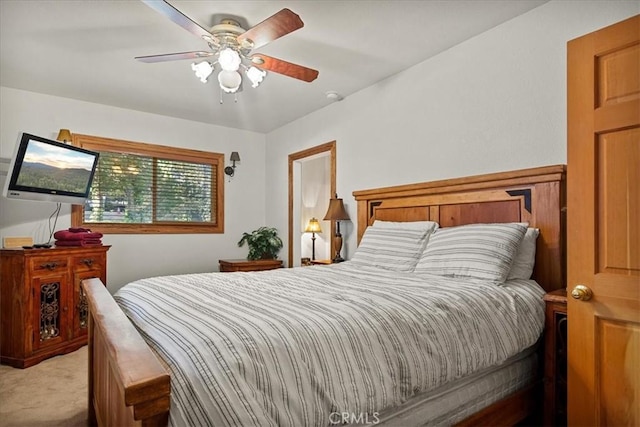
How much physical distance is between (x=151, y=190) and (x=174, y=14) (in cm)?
300

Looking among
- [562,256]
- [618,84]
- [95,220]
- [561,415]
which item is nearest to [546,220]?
Result: [562,256]

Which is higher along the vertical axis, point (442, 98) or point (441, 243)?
point (442, 98)

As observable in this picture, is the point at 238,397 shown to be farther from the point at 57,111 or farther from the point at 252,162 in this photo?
the point at 252,162

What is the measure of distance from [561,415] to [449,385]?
765 mm

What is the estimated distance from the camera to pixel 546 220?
7.20 ft

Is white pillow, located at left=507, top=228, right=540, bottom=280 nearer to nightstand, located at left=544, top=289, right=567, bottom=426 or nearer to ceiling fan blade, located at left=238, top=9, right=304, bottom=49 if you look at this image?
nightstand, located at left=544, top=289, right=567, bottom=426

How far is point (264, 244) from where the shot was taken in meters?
4.88

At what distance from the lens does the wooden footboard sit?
792mm

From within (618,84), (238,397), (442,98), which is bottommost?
(238,397)

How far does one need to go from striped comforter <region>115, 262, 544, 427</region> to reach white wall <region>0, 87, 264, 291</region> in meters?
2.49

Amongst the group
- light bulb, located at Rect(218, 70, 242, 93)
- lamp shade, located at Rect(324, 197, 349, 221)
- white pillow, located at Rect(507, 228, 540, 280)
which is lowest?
white pillow, located at Rect(507, 228, 540, 280)

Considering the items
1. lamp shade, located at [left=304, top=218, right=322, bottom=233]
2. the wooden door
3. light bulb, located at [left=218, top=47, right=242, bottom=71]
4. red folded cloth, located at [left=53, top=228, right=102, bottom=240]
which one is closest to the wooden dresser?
red folded cloth, located at [left=53, top=228, right=102, bottom=240]

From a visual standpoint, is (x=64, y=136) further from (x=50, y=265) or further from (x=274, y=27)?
(x=274, y=27)

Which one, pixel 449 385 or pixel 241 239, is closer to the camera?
pixel 449 385
